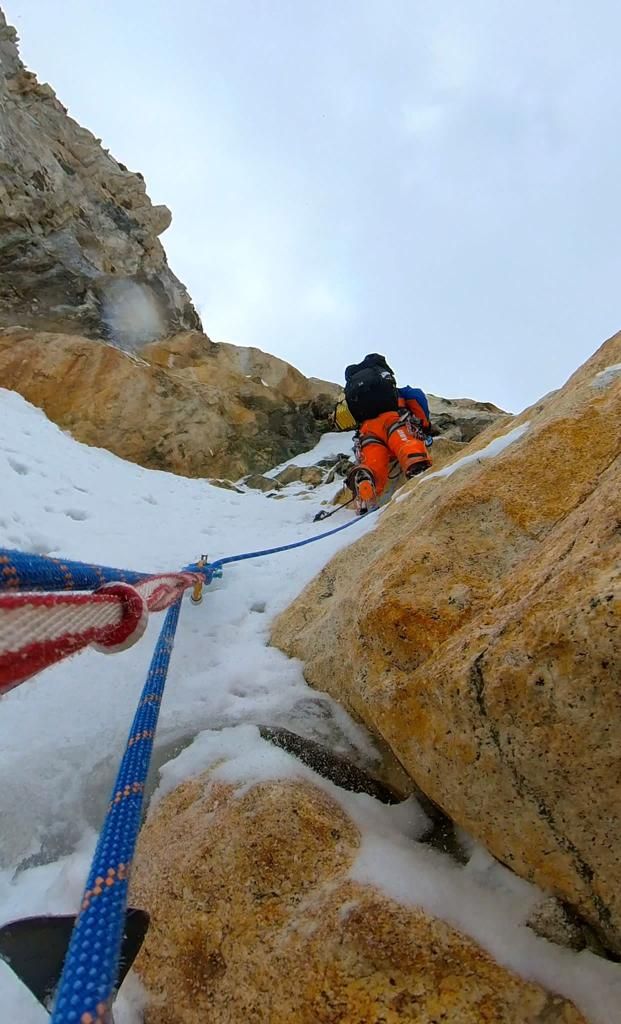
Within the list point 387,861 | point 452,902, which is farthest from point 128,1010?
point 452,902

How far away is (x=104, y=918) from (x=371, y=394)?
7.18m

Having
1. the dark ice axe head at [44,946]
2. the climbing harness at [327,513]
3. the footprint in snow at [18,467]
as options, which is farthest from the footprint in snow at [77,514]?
the dark ice axe head at [44,946]

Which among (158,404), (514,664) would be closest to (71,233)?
(158,404)

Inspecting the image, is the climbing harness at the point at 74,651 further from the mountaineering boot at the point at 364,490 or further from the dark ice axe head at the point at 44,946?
the mountaineering boot at the point at 364,490

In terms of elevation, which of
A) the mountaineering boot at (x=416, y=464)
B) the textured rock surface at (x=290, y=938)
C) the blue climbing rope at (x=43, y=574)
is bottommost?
the textured rock surface at (x=290, y=938)

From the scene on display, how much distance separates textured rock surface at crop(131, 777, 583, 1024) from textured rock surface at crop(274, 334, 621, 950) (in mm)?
266

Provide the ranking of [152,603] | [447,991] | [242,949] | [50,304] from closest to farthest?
1. [447,991]
2. [242,949]
3. [152,603]
4. [50,304]

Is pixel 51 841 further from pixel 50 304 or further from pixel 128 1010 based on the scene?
pixel 50 304

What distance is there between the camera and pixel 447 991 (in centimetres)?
114

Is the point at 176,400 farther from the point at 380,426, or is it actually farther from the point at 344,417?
the point at 380,426

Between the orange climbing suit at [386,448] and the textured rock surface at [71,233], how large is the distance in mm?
6949

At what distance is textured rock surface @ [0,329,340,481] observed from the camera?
8758 millimetres

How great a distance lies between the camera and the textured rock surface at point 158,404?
876 centimetres

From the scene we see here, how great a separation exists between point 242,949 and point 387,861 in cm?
40
